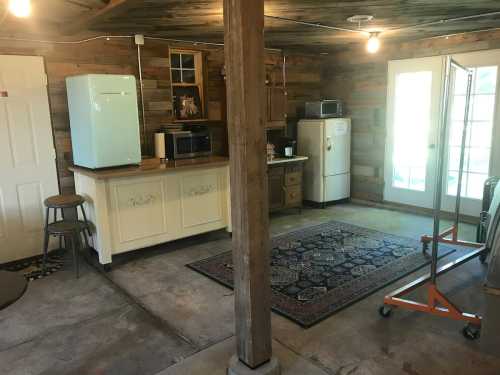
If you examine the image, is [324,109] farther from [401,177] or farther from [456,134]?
[456,134]

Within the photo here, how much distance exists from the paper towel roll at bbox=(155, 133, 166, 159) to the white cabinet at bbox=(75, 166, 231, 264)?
16.7 inches

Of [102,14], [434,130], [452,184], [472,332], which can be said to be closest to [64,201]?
[102,14]

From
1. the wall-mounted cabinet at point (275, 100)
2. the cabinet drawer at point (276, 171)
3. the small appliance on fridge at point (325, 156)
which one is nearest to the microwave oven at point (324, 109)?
the small appliance on fridge at point (325, 156)

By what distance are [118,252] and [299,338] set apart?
2038 millimetres

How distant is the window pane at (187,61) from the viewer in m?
4.90

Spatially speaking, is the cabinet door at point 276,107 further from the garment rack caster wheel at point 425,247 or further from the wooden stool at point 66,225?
the wooden stool at point 66,225

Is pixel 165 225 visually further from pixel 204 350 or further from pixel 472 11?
pixel 472 11

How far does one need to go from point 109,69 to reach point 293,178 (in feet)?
8.66

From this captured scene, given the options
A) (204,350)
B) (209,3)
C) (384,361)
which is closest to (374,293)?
(384,361)

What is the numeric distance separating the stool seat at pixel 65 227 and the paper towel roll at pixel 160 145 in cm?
109

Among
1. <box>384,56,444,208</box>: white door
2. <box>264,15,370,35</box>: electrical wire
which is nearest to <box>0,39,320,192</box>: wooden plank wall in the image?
<box>264,15,370,35</box>: electrical wire

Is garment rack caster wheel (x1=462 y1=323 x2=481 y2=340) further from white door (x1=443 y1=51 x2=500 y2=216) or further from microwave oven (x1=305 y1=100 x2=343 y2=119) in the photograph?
microwave oven (x1=305 y1=100 x2=343 y2=119)

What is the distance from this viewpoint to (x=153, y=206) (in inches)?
160

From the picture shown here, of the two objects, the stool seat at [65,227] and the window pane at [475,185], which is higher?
the window pane at [475,185]
